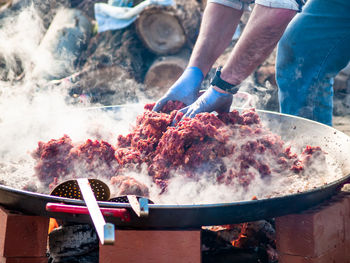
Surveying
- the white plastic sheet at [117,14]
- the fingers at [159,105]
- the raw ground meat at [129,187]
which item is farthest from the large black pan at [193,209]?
the white plastic sheet at [117,14]

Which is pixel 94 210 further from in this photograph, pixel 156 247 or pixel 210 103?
pixel 210 103

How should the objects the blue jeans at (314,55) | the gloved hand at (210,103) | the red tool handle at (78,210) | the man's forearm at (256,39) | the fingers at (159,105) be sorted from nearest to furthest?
the red tool handle at (78,210)
the man's forearm at (256,39)
the gloved hand at (210,103)
the fingers at (159,105)
the blue jeans at (314,55)

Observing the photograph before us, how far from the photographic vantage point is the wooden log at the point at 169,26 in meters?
6.12

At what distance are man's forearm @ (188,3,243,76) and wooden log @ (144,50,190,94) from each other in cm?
324

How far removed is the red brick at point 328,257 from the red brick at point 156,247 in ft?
1.69

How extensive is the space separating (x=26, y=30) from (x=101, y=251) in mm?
6614

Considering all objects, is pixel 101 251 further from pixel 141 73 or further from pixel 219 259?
pixel 141 73

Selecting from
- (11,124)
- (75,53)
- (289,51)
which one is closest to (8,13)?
(75,53)

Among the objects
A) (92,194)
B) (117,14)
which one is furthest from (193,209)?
(117,14)

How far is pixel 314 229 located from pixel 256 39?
1.18 m

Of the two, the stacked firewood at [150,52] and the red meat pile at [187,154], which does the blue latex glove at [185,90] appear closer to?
the red meat pile at [187,154]

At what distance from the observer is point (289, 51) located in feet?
10.2

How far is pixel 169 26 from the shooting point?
20.5 feet

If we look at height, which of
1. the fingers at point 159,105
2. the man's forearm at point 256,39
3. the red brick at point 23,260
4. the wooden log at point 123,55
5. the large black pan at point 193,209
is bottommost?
the red brick at point 23,260
